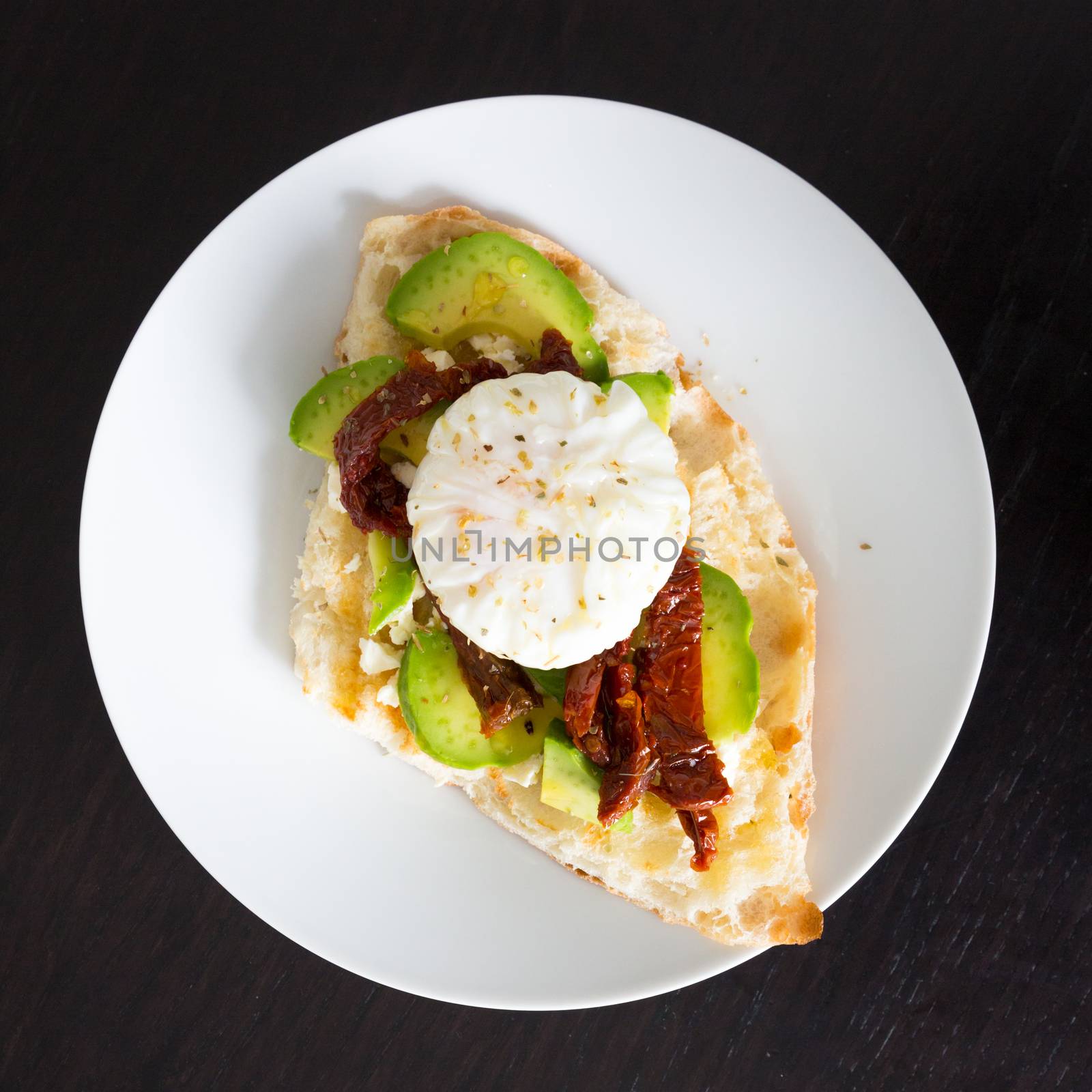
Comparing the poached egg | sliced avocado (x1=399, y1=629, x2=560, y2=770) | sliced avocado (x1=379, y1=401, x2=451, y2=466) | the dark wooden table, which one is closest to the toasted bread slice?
sliced avocado (x1=399, y1=629, x2=560, y2=770)

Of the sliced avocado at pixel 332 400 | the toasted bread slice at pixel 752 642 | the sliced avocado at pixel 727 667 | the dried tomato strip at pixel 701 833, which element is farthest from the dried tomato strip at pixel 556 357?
the dried tomato strip at pixel 701 833

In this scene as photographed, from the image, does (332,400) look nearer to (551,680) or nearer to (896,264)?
(551,680)

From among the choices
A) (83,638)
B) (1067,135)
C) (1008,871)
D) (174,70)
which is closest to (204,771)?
A: (83,638)

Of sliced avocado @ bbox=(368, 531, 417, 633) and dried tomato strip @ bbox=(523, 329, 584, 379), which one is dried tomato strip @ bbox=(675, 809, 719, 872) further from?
dried tomato strip @ bbox=(523, 329, 584, 379)

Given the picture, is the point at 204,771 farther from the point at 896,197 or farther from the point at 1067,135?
the point at 1067,135

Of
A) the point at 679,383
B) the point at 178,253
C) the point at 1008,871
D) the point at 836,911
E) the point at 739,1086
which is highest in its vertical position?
the point at 679,383

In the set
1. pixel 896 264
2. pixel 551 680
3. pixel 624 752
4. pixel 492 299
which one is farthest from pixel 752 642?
pixel 896 264
